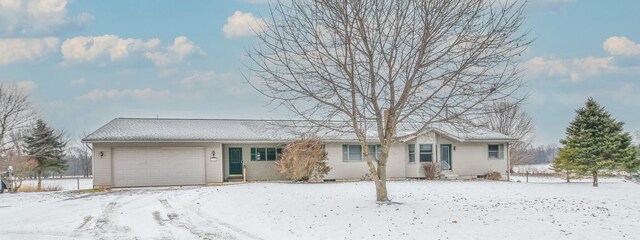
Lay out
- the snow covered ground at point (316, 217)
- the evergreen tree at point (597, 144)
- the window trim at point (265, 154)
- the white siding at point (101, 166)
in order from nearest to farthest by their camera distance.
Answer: the snow covered ground at point (316, 217) → the white siding at point (101, 166) → the evergreen tree at point (597, 144) → the window trim at point (265, 154)

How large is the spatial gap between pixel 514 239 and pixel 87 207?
1261 centimetres

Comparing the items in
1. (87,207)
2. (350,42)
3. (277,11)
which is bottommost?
(87,207)

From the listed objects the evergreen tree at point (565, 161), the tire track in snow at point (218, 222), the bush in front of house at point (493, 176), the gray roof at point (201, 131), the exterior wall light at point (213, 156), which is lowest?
the bush in front of house at point (493, 176)

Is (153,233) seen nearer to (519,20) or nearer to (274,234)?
(274,234)

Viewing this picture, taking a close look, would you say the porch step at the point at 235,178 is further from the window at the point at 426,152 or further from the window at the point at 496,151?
the window at the point at 496,151

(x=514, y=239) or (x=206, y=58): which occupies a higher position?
(x=206, y=58)

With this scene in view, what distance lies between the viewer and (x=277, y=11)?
14.9 meters

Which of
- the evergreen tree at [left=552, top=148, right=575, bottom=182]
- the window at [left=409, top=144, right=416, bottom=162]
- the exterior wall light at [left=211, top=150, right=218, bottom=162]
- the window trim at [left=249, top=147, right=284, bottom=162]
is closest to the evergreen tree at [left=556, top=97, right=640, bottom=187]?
the evergreen tree at [left=552, top=148, right=575, bottom=182]

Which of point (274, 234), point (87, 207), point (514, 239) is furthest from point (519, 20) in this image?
point (87, 207)

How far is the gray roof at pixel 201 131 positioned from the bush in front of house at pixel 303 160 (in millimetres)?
790

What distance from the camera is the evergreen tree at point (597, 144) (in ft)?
87.6

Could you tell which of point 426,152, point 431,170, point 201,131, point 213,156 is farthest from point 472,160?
point 201,131

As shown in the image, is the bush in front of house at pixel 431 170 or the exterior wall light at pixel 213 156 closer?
the exterior wall light at pixel 213 156

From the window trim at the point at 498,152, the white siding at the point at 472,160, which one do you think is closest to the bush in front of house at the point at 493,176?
the white siding at the point at 472,160
